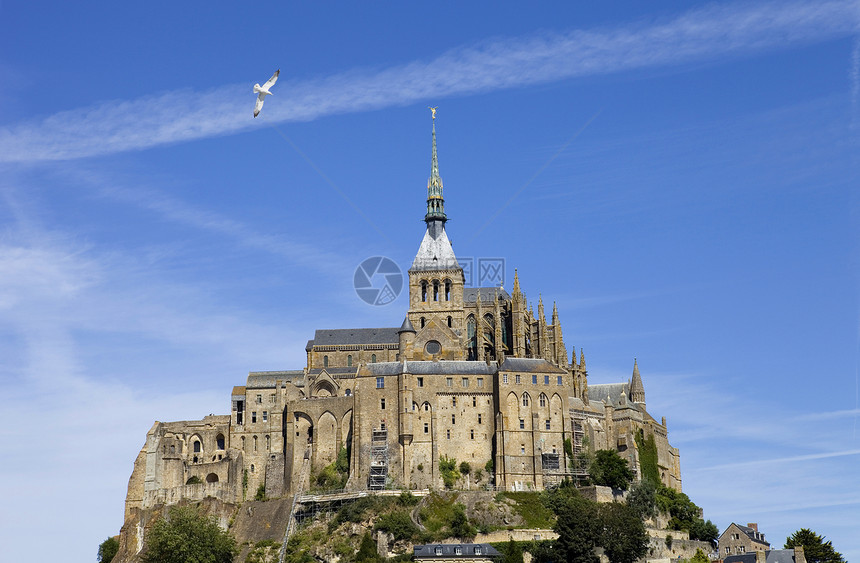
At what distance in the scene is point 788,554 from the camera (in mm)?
110688

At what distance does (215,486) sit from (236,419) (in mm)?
8145

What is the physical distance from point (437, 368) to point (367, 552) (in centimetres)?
2190

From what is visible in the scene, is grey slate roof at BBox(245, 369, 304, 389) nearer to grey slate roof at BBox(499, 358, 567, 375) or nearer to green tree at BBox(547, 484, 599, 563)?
grey slate roof at BBox(499, 358, 567, 375)

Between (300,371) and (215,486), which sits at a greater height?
(300,371)

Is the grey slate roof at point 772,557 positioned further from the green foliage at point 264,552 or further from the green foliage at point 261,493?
the green foliage at point 261,493

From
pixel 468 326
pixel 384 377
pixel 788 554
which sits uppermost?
pixel 468 326

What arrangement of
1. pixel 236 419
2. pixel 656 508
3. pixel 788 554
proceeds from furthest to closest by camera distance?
1. pixel 236 419
2. pixel 656 508
3. pixel 788 554

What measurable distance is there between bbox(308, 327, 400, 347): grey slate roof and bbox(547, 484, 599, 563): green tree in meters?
35.7

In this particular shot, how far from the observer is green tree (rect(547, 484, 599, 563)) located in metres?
104

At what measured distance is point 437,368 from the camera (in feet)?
413

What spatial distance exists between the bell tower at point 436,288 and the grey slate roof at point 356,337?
3402mm

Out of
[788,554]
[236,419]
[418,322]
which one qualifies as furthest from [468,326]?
[788,554]

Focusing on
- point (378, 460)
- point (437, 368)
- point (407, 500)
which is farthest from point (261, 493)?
point (437, 368)

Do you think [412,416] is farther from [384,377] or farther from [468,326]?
[468,326]
